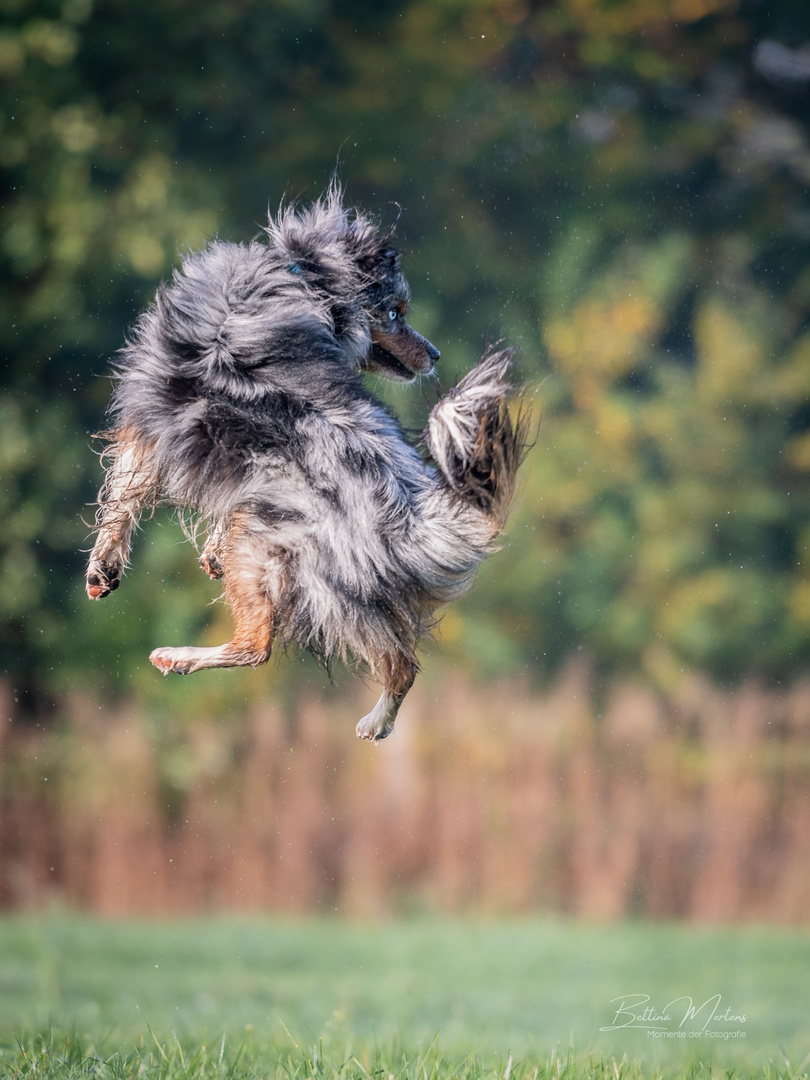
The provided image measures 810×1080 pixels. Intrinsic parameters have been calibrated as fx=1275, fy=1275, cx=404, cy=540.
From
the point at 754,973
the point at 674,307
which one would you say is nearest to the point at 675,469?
the point at 674,307

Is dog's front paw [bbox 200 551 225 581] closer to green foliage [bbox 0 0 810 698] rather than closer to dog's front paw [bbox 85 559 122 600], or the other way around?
dog's front paw [bbox 85 559 122 600]

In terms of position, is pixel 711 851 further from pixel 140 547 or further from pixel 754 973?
pixel 140 547

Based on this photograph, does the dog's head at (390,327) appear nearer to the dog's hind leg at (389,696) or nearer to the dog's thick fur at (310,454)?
the dog's thick fur at (310,454)

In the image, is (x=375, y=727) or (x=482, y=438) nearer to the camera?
(x=482, y=438)

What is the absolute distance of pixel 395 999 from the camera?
771 centimetres

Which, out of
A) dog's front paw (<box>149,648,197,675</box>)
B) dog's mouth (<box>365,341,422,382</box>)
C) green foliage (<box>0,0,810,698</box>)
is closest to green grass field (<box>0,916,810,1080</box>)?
dog's front paw (<box>149,648,197,675</box>)

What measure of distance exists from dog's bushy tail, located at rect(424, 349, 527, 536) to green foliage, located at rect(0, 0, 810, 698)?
1047cm

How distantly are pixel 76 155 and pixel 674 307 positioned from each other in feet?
23.1

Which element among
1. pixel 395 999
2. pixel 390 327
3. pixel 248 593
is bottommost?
pixel 395 999

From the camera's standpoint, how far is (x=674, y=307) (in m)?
15.1

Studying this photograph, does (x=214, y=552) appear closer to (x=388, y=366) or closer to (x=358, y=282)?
(x=388, y=366)

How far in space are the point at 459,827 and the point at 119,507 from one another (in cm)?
798

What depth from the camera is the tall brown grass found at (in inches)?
450

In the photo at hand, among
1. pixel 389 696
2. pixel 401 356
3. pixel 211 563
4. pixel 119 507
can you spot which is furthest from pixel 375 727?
pixel 401 356
